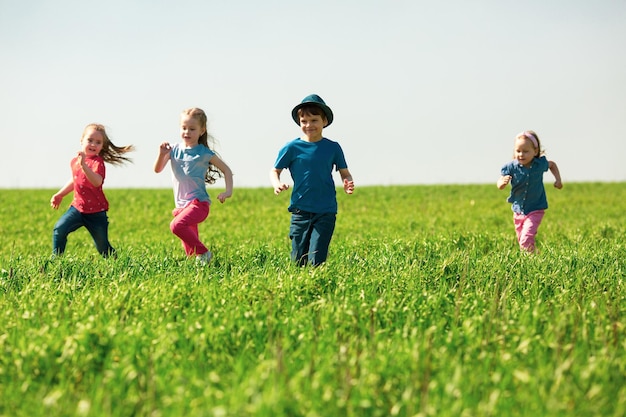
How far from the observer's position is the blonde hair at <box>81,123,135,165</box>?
27.4 ft

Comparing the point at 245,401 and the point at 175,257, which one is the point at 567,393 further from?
the point at 175,257

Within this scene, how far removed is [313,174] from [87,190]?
121 inches

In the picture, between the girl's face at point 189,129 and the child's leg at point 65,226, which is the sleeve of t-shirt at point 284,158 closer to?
the girl's face at point 189,129

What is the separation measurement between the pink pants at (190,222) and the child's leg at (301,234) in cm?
103

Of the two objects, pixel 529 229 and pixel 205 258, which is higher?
pixel 529 229

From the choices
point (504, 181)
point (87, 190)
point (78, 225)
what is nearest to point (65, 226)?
point (78, 225)

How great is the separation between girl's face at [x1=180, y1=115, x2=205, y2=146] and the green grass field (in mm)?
1434

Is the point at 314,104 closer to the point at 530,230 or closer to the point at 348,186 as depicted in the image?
the point at 348,186

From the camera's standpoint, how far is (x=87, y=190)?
825cm

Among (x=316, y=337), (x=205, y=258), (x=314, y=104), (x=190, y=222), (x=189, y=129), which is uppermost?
(x=314, y=104)

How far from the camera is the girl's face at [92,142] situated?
820 cm

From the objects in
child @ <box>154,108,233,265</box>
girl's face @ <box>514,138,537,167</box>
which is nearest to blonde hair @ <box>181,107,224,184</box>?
child @ <box>154,108,233,265</box>

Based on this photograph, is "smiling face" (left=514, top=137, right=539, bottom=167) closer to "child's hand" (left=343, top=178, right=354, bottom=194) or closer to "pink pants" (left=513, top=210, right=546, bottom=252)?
"pink pants" (left=513, top=210, right=546, bottom=252)

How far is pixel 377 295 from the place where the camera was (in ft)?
17.4
